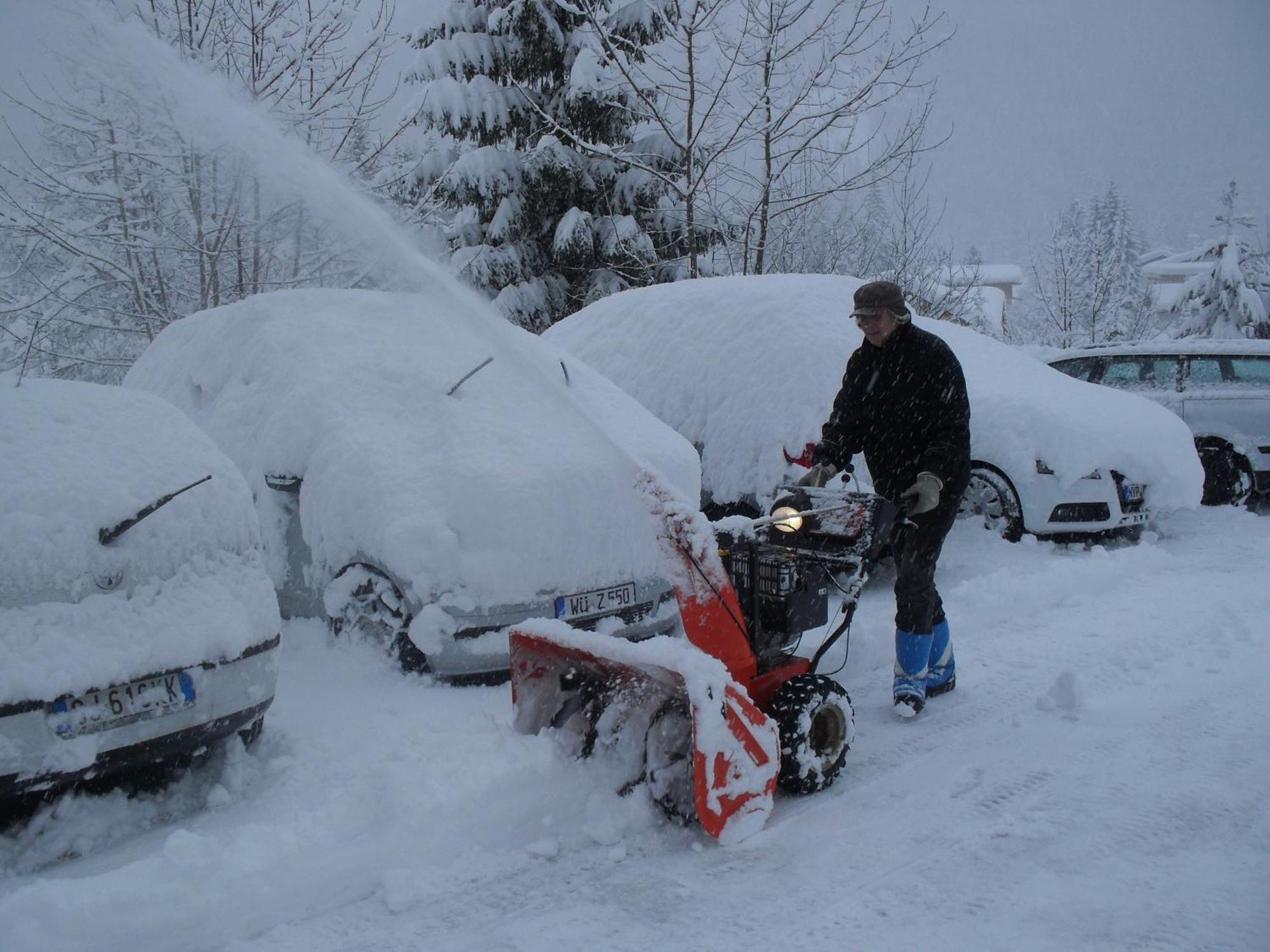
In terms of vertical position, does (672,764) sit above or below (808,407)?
below

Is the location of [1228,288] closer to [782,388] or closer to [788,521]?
[782,388]

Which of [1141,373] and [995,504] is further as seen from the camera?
[1141,373]

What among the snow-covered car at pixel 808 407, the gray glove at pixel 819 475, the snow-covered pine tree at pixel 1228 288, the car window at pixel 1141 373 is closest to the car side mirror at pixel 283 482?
the gray glove at pixel 819 475

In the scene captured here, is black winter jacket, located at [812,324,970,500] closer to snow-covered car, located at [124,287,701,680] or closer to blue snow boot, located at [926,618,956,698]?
blue snow boot, located at [926,618,956,698]

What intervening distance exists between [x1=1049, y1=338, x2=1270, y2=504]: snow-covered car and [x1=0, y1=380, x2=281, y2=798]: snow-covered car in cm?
911

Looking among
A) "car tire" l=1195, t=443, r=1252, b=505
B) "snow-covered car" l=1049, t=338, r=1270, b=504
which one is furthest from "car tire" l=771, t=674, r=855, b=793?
"car tire" l=1195, t=443, r=1252, b=505

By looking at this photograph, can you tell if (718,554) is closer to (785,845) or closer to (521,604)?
(785,845)

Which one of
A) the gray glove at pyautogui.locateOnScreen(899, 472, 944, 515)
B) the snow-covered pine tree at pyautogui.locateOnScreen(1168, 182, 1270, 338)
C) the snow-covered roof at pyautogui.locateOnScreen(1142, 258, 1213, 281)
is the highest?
the snow-covered roof at pyautogui.locateOnScreen(1142, 258, 1213, 281)

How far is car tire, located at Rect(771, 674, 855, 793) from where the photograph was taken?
3205 mm

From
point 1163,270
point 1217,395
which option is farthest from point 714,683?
point 1163,270

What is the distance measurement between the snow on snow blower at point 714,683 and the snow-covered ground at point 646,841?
13 cm

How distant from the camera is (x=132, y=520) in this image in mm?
2932

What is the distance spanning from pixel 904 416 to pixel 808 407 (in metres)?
2.13

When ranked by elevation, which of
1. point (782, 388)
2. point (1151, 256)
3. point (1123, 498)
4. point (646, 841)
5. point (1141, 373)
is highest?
point (1151, 256)
